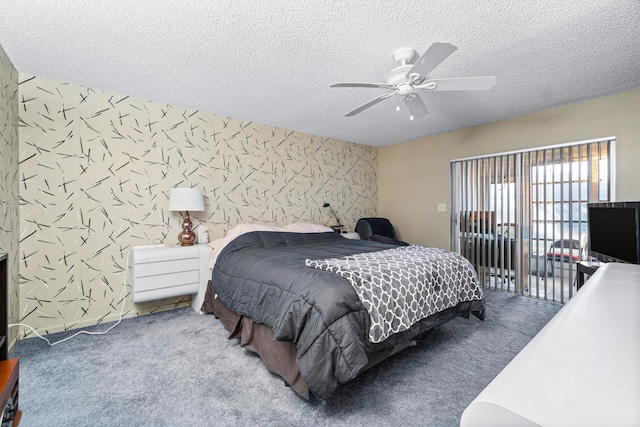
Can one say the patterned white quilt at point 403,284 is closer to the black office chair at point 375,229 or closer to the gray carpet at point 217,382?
the gray carpet at point 217,382

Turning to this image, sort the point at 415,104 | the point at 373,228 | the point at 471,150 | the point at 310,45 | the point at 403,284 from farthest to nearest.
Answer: the point at 373,228
the point at 471,150
the point at 415,104
the point at 310,45
the point at 403,284

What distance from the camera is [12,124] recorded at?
233 centimetres

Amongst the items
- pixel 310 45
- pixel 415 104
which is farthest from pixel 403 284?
pixel 310 45

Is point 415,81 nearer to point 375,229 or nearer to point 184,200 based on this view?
point 184,200

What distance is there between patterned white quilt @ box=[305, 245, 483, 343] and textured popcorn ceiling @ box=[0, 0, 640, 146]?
1.58m

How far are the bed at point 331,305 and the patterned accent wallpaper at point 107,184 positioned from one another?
107 centimetres

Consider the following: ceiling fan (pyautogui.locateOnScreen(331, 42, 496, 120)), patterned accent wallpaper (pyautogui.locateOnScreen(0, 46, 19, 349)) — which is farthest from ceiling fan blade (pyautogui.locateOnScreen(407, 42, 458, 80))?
patterned accent wallpaper (pyautogui.locateOnScreen(0, 46, 19, 349))

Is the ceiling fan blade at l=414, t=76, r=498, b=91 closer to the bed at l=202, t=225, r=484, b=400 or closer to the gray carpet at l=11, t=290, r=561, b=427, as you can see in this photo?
the bed at l=202, t=225, r=484, b=400

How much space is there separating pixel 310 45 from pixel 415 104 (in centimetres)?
98

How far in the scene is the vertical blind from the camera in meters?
3.20

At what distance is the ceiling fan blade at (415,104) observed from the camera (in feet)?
7.61

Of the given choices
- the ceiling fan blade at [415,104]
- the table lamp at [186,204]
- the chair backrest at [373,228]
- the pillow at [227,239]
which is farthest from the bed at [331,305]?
the chair backrest at [373,228]

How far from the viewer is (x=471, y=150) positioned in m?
4.05

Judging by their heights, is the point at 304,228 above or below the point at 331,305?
above
